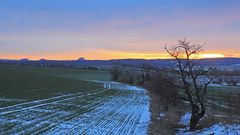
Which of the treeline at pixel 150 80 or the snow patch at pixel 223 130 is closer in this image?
the snow patch at pixel 223 130

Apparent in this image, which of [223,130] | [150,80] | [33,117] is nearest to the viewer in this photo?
[223,130]

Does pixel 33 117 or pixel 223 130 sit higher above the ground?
pixel 33 117

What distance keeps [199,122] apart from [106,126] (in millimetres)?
9250

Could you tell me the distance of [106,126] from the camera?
24.3m

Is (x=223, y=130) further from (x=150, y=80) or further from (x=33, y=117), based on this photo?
(x=150, y=80)

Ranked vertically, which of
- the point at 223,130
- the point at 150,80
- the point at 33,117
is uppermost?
the point at 33,117

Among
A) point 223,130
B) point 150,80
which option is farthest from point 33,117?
point 150,80

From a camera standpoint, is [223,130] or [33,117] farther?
[33,117]

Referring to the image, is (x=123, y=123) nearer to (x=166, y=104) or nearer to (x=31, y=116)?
(x=31, y=116)

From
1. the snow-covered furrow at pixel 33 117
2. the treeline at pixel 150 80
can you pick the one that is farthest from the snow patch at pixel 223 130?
the treeline at pixel 150 80

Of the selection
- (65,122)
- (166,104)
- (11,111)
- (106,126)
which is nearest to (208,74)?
(106,126)

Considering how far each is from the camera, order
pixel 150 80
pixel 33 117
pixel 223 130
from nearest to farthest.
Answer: pixel 223 130 < pixel 33 117 < pixel 150 80

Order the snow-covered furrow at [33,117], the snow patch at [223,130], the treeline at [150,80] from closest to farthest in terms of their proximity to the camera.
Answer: the snow-covered furrow at [33,117] → the snow patch at [223,130] → the treeline at [150,80]

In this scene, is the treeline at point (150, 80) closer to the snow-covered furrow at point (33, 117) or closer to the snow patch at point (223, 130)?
the snow patch at point (223, 130)
